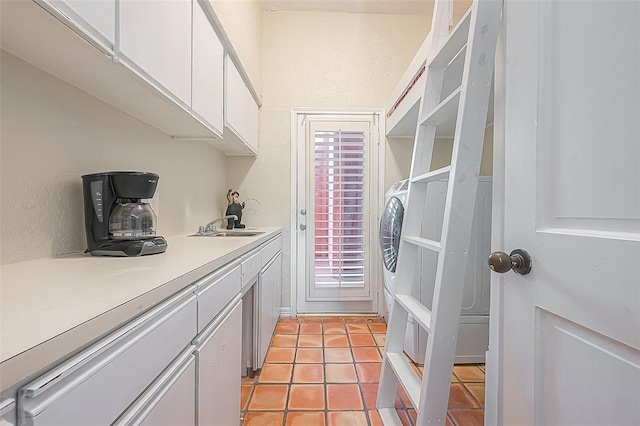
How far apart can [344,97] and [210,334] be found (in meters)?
2.64

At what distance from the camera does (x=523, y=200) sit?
2.48 ft

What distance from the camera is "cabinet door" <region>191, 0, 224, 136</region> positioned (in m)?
1.46

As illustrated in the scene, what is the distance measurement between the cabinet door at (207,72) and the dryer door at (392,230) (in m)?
1.31

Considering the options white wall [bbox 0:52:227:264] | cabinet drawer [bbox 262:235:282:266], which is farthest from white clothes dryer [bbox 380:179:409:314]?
white wall [bbox 0:52:227:264]

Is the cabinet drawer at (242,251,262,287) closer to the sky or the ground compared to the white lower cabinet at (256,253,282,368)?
closer to the sky

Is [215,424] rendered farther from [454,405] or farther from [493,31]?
[493,31]

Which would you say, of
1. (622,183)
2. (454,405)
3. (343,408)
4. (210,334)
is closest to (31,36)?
(210,334)

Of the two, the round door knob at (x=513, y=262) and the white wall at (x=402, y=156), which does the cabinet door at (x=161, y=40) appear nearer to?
the round door knob at (x=513, y=262)

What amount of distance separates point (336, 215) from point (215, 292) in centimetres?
206

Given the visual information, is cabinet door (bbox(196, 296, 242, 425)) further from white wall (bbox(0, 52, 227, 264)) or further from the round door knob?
the round door knob

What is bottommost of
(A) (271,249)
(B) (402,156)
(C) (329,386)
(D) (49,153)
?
(C) (329,386)

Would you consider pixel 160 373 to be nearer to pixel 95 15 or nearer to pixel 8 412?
pixel 8 412

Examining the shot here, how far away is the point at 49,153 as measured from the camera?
996mm

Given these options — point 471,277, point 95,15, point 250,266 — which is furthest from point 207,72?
point 471,277
